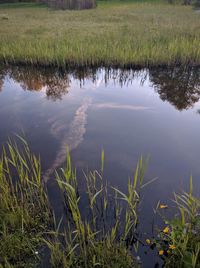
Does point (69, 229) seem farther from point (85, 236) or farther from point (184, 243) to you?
point (184, 243)

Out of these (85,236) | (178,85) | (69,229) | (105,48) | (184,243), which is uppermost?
(105,48)

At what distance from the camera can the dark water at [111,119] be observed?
11.2ft

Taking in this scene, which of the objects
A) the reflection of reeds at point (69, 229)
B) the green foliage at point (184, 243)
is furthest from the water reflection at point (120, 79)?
the green foliage at point (184, 243)

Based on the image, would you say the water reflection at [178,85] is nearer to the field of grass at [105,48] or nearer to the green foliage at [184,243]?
the field of grass at [105,48]

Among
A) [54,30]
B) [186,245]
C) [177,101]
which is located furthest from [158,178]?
[54,30]

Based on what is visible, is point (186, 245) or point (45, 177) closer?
point (186, 245)

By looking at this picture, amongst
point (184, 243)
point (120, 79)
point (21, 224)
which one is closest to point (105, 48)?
point (120, 79)

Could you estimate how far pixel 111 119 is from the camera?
4.75 m

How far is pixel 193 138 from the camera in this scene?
13.4 feet

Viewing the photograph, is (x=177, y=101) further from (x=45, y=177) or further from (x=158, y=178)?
(x=45, y=177)

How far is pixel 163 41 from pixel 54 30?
4751 mm

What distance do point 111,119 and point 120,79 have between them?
2066 millimetres

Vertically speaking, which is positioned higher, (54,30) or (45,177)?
(54,30)

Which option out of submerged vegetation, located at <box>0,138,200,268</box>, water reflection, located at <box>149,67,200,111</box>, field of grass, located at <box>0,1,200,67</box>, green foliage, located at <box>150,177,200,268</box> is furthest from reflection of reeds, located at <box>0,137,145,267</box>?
field of grass, located at <box>0,1,200,67</box>
